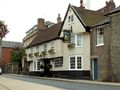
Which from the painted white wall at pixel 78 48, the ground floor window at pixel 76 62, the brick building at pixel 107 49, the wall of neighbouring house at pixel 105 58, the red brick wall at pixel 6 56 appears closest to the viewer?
the brick building at pixel 107 49

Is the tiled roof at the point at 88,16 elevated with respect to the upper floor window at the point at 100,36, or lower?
elevated

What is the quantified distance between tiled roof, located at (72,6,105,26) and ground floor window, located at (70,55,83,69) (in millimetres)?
4443

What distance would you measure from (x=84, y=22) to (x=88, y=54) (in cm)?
406

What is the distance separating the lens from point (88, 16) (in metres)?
42.1

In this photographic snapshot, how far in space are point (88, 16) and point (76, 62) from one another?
6.20m

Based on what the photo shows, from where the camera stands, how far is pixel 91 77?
37.8 metres

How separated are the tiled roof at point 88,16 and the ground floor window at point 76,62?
4.44 metres

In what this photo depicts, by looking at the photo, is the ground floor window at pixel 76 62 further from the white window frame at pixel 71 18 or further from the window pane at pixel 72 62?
the white window frame at pixel 71 18

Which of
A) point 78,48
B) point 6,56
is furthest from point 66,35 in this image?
point 6,56

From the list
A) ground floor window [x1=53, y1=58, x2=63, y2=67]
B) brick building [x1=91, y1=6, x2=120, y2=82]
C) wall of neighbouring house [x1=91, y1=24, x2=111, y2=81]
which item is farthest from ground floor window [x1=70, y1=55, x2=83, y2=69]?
wall of neighbouring house [x1=91, y1=24, x2=111, y2=81]

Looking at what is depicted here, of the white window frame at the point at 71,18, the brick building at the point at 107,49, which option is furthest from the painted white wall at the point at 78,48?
the brick building at the point at 107,49

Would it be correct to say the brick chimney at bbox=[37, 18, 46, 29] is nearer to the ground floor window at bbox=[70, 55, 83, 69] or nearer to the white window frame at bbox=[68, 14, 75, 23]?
the white window frame at bbox=[68, 14, 75, 23]

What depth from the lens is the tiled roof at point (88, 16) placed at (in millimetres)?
40619

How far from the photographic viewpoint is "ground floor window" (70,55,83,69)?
133 ft
